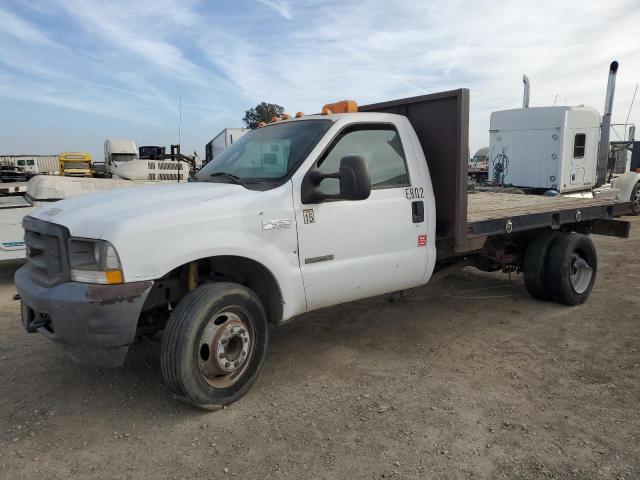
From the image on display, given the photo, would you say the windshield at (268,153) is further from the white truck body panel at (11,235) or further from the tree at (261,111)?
the tree at (261,111)

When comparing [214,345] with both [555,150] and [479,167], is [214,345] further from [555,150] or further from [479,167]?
[479,167]

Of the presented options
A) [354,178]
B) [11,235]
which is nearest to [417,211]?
[354,178]

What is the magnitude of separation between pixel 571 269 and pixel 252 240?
4285 millimetres

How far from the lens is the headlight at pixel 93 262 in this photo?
304cm

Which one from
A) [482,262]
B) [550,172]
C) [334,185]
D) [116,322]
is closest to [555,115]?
[550,172]

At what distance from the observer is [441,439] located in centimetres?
316

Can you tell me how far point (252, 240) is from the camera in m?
3.54

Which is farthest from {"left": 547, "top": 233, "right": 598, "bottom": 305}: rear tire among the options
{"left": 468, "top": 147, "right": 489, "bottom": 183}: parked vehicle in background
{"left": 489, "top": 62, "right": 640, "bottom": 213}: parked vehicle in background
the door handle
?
{"left": 468, "top": 147, "right": 489, "bottom": 183}: parked vehicle in background

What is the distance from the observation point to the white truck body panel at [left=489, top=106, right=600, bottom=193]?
13.4 m

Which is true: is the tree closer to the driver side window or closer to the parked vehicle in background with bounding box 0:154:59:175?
the parked vehicle in background with bounding box 0:154:59:175

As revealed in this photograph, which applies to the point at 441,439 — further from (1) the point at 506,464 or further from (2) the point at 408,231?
(2) the point at 408,231

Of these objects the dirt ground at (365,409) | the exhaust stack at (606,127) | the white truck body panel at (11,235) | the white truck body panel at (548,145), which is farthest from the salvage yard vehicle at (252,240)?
the exhaust stack at (606,127)

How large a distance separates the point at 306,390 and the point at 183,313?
1.17m

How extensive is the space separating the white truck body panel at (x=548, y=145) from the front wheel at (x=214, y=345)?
39.9ft
